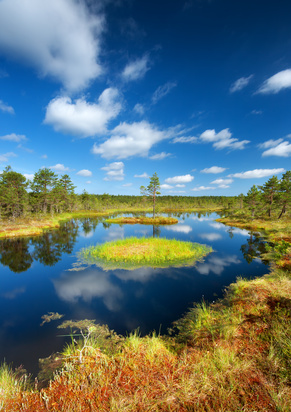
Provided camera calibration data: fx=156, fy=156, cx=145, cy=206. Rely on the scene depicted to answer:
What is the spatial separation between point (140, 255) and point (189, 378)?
47.5 feet

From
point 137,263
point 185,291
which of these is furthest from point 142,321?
point 137,263

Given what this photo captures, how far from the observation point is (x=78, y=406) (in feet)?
11.5

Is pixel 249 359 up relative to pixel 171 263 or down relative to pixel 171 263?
up

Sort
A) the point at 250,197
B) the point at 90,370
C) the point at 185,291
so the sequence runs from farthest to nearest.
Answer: the point at 250,197 < the point at 185,291 < the point at 90,370

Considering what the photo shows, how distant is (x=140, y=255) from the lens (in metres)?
18.5

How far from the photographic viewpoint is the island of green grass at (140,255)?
56.4 feet

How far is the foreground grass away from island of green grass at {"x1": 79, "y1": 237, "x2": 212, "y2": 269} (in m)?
10.5

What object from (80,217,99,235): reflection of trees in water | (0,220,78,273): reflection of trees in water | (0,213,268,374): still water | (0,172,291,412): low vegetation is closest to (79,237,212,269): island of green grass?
(0,213,268,374): still water

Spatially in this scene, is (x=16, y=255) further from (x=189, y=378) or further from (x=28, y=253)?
(x=189, y=378)

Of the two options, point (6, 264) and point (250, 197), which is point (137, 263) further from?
point (250, 197)

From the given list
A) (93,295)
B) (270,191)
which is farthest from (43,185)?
(270,191)

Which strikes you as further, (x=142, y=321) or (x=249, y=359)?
(x=142, y=321)

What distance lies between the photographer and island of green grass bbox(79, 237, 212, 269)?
1720cm

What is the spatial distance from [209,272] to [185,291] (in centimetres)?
470
